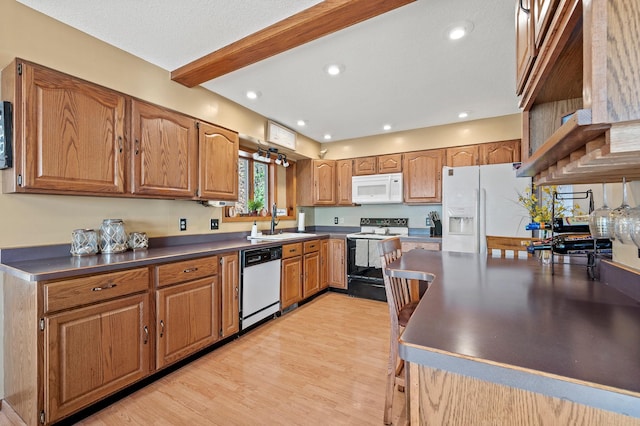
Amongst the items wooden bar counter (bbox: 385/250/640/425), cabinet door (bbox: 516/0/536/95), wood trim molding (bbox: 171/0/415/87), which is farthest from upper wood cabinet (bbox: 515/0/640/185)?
wood trim molding (bbox: 171/0/415/87)

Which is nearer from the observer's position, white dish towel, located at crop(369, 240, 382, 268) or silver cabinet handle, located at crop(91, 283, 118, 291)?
silver cabinet handle, located at crop(91, 283, 118, 291)

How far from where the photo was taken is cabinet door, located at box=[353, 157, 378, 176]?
417cm

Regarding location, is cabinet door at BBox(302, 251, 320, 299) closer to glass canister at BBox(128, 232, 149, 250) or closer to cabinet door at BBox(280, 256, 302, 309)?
cabinet door at BBox(280, 256, 302, 309)

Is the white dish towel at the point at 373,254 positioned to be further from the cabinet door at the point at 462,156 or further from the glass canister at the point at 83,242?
the glass canister at the point at 83,242

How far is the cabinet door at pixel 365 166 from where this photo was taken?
417 centimetres

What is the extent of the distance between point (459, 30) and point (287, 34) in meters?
1.13

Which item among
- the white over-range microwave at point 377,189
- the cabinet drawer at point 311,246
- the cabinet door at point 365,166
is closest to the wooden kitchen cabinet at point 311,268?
the cabinet drawer at point 311,246

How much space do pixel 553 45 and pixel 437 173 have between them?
3038 mm

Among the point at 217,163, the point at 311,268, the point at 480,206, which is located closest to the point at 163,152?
the point at 217,163

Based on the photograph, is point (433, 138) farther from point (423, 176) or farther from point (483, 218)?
point (483, 218)

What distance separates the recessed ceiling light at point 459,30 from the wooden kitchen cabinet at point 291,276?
7.99ft

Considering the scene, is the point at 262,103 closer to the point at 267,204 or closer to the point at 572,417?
the point at 267,204

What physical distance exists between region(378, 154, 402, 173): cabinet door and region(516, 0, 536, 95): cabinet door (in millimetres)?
2786

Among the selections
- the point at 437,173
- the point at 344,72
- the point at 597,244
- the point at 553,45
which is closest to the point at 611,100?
the point at 553,45
